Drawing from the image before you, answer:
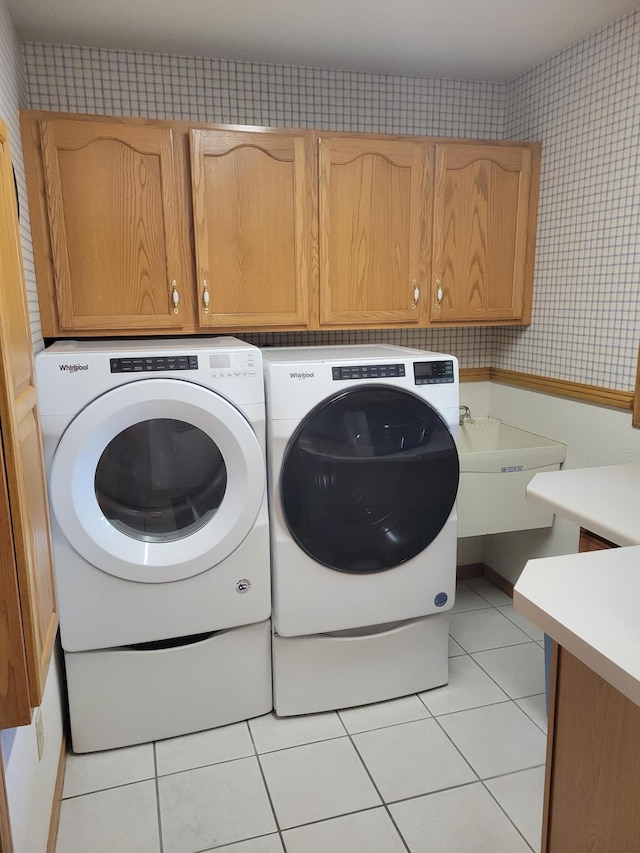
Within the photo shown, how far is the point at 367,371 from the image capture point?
6.17 feet

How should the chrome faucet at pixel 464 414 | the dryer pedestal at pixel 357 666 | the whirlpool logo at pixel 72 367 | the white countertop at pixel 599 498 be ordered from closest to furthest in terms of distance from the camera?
the white countertop at pixel 599 498 < the whirlpool logo at pixel 72 367 < the dryer pedestal at pixel 357 666 < the chrome faucet at pixel 464 414

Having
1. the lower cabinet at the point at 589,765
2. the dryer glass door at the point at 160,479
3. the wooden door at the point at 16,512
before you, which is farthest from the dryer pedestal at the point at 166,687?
the lower cabinet at the point at 589,765

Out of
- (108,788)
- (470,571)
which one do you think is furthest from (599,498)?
(108,788)

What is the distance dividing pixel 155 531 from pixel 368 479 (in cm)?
69

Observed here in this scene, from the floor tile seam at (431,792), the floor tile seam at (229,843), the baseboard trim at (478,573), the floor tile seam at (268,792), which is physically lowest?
the floor tile seam at (268,792)

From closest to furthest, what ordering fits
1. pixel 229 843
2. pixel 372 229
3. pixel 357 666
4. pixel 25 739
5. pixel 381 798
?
1. pixel 25 739
2. pixel 229 843
3. pixel 381 798
4. pixel 357 666
5. pixel 372 229

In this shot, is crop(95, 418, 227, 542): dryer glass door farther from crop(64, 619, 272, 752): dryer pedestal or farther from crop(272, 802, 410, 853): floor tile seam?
crop(272, 802, 410, 853): floor tile seam

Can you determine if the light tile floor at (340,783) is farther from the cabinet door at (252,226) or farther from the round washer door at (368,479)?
the cabinet door at (252,226)

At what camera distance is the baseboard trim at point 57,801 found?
154 centimetres

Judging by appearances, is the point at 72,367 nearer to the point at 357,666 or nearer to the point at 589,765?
the point at 357,666

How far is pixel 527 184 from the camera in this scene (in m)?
2.43

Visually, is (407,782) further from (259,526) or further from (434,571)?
(259,526)

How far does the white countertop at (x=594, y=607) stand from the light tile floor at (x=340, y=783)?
3.03 feet

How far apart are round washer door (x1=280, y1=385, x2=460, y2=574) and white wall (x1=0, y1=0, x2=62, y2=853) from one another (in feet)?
2.85
